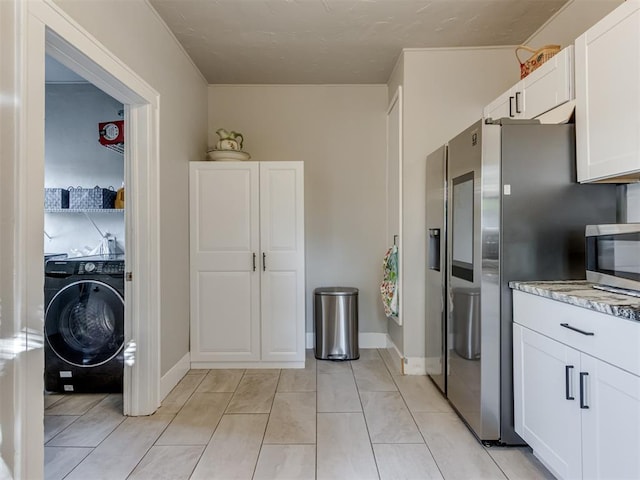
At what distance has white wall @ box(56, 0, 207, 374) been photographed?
78.4 inches

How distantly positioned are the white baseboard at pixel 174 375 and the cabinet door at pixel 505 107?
2916 millimetres

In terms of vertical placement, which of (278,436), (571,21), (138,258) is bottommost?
(278,436)

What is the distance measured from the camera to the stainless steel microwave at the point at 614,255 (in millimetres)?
1467

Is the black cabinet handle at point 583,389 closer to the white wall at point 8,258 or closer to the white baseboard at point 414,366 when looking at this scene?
the white baseboard at point 414,366

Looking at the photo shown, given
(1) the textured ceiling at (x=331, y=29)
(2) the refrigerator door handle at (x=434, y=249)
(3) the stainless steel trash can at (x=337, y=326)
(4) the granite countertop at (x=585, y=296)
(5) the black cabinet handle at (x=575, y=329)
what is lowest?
(3) the stainless steel trash can at (x=337, y=326)

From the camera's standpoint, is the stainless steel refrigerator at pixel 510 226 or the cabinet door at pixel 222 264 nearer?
the stainless steel refrigerator at pixel 510 226

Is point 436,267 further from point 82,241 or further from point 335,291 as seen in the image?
point 82,241

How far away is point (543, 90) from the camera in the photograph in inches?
83.2

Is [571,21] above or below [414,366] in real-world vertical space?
above

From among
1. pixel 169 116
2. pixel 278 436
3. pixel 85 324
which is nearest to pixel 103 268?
pixel 85 324

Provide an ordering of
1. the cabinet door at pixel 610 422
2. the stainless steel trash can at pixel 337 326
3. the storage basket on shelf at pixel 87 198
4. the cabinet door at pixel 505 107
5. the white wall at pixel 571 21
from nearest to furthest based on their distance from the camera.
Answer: the cabinet door at pixel 610 422 < the white wall at pixel 571 21 < the cabinet door at pixel 505 107 < the storage basket on shelf at pixel 87 198 < the stainless steel trash can at pixel 337 326

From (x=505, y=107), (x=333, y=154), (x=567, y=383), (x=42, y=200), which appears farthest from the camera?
(x=333, y=154)

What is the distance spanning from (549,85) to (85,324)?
10.6 feet

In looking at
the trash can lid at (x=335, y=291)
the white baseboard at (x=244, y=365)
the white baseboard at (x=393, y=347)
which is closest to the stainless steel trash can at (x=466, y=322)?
the white baseboard at (x=393, y=347)
